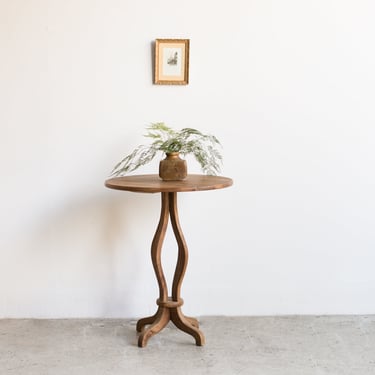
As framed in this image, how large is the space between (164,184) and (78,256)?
884 mm

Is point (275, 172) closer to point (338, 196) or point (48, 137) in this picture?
point (338, 196)

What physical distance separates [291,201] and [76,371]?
150 centimetres

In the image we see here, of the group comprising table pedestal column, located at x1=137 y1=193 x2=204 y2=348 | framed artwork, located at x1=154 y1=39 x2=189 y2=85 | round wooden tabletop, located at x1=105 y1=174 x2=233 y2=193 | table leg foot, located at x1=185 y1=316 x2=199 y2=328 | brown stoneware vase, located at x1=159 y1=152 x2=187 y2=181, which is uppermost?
framed artwork, located at x1=154 y1=39 x2=189 y2=85

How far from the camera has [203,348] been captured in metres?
2.35

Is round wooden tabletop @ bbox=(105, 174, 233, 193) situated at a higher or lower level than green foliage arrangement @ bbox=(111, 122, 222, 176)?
lower

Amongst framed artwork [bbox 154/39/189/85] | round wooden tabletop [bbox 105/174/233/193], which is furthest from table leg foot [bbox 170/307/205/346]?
framed artwork [bbox 154/39/189/85]

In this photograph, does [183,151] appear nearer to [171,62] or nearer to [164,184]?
[164,184]

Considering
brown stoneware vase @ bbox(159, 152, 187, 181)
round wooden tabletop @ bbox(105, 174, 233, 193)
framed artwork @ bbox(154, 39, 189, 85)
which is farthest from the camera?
framed artwork @ bbox(154, 39, 189, 85)

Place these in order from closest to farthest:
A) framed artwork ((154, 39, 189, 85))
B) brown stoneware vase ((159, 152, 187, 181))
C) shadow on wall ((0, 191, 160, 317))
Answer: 1. brown stoneware vase ((159, 152, 187, 181))
2. framed artwork ((154, 39, 189, 85))
3. shadow on wall ((0, 191, 160, 317))

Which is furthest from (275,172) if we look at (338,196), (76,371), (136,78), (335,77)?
(76,371)

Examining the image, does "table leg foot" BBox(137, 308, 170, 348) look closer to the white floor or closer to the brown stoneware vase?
the white floor

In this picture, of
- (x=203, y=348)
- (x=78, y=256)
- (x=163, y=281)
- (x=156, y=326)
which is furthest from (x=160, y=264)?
(x=78, y=256)

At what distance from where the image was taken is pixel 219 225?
108 inches

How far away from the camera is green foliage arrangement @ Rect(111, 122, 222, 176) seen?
2428mm
